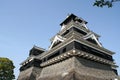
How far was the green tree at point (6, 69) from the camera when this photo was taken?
1012 inches

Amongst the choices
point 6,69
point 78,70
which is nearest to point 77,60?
point 78,70

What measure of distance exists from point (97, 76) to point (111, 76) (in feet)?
12.5

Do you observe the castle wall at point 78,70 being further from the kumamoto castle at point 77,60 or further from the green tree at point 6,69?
the green tree at point 6,69

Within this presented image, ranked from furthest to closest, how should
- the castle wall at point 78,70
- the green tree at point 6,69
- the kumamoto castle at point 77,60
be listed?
the green tree at point 6,69
the kumamoto castle at point 77,60
the castle wall at point 78,70

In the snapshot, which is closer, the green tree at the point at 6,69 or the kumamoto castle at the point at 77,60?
the kumamoto castle at the point at 77,60

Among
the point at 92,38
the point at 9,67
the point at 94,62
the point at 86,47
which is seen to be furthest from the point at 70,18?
the point at 9,67

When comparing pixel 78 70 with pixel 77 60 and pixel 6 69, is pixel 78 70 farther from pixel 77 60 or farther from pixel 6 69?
pixel 6 69

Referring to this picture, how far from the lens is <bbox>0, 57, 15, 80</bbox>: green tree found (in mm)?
25703

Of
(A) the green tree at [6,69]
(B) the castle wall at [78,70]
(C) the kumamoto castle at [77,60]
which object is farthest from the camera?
(A) the green tree at [6,69]

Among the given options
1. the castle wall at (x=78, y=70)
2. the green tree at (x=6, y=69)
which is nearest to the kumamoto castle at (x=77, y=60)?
the castle wall at (x=78, y=70)

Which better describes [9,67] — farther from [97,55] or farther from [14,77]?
[97,55]

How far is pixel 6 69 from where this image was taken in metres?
26.5

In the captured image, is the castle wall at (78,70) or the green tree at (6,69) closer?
the castle wall at (78,70)

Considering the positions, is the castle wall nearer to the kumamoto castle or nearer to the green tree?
the kumamoto castle
